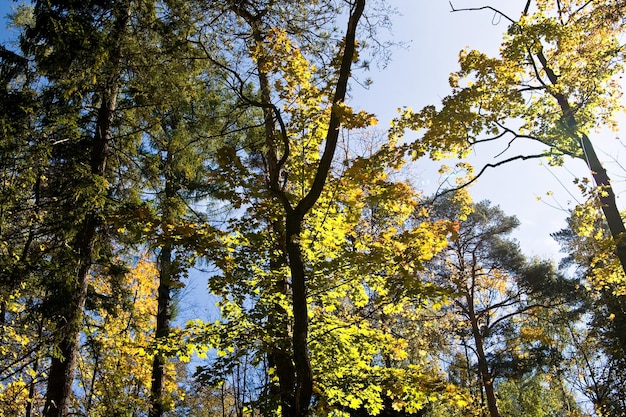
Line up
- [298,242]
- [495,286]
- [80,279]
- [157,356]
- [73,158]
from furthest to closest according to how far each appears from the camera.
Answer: [495,286] < [157,356] < [73,158] < [80,279] < [298,242]

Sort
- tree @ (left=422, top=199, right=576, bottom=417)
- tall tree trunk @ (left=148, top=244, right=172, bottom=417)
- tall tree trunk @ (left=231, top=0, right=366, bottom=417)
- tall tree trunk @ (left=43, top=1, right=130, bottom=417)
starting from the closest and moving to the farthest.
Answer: tall tree trunk @ (left=231, top=0, right=366, bottom=417) < tall tree trunk @ (left=43, top=1, right=130, bottom=417) < tall tree trunk @ (left=148, top=244, right=172, bottom=417) < tree @ (left=422, top=199, right=576, bottom=417)

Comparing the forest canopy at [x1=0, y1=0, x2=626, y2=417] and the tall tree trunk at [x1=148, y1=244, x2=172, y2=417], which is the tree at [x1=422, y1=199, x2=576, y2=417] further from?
the tall tree trunk at [x1=148, y1=244, x2=172, y2=417]

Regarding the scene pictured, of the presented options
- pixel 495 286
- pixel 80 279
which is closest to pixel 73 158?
pixel 80 279

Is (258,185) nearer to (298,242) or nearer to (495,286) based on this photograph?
(298,242)

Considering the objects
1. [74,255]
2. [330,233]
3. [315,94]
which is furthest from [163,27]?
[330,233]

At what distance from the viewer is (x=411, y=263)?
420 cm

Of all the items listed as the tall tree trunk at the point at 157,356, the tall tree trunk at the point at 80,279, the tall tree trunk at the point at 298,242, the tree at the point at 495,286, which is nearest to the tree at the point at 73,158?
the tall tree trunk at the point at 80,279

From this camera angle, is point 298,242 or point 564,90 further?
point 564,90

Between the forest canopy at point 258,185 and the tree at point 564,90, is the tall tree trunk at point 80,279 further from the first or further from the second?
the tree at point 564,90

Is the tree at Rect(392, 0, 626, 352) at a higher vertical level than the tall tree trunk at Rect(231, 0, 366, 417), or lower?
higher

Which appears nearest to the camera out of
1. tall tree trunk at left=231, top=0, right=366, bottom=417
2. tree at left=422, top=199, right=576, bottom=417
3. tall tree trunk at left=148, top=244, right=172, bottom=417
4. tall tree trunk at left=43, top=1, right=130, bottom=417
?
tall tree trunk at left=231, top=0, right=366, bottom=417

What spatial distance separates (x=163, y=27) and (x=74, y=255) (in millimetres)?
3595

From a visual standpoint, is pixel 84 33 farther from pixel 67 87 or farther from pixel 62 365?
pixel 62 365

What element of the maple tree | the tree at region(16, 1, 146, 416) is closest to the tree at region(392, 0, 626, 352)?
the maple tree
